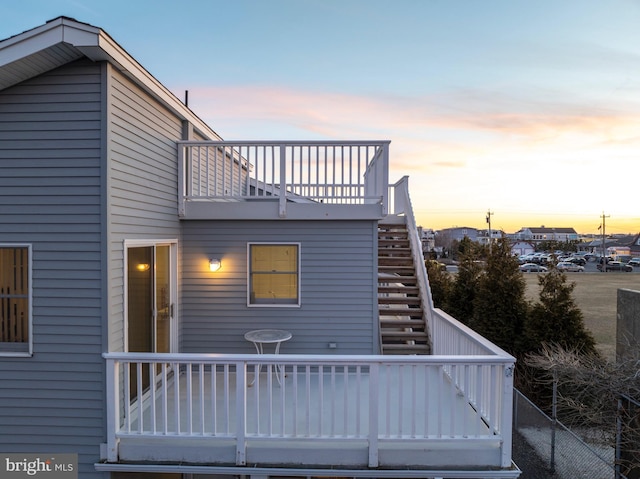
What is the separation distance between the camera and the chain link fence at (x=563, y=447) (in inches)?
195

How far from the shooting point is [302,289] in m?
5.53

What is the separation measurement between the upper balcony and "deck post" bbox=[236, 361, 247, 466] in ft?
8.72

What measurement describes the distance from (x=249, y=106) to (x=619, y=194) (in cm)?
1852

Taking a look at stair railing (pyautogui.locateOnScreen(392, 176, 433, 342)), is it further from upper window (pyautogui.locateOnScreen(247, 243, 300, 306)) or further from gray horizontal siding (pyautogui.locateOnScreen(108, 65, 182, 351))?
gray horizontal siding (pyautogui.locateOnScreen(108, 65, 182, 351))

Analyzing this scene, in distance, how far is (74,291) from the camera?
3.65 meters

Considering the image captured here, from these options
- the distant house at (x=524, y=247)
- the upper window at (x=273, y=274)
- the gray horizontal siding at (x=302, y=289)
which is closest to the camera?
the gray horizontal siding at (x=302, y=289)

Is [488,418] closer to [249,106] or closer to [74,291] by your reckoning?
[74,291]

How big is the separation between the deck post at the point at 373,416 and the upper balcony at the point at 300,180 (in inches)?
105

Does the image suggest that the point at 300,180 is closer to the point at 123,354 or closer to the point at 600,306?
the point at 123,354

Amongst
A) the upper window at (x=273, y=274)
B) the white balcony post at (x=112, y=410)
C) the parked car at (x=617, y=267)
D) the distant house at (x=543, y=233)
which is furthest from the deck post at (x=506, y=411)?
the distant house at (x=543, y=233)

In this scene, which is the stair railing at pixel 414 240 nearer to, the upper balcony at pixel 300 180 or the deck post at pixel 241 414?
the upper balcony at pixel 300 180

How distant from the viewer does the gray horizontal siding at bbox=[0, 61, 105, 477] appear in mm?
3635

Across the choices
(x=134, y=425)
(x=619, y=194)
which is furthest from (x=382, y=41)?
(x=619, y=194)

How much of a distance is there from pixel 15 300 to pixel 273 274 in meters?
3.12
